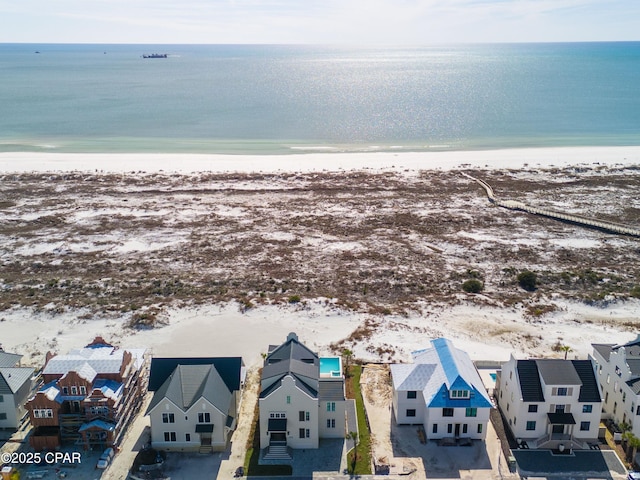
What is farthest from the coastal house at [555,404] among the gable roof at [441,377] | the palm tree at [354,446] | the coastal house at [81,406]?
the coastal house at [81,406]

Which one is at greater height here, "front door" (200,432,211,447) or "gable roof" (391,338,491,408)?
"gable roof" (391,338,491,408)

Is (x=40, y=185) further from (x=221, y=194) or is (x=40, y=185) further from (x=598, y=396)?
(x=598, y=396)

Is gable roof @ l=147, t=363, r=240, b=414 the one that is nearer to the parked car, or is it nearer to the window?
the window

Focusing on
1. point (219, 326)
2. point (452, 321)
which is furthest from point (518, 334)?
point (219, 326)

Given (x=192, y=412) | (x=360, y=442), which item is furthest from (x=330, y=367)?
(x=192, y=412)

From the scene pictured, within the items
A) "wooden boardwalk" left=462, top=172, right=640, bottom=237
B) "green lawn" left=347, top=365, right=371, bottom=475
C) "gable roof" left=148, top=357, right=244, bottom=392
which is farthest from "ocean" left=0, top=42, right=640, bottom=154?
"gable roof" left=148, top=357, right=244, bottom=392

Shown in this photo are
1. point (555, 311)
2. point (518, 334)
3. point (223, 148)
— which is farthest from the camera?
point (223, 148)
